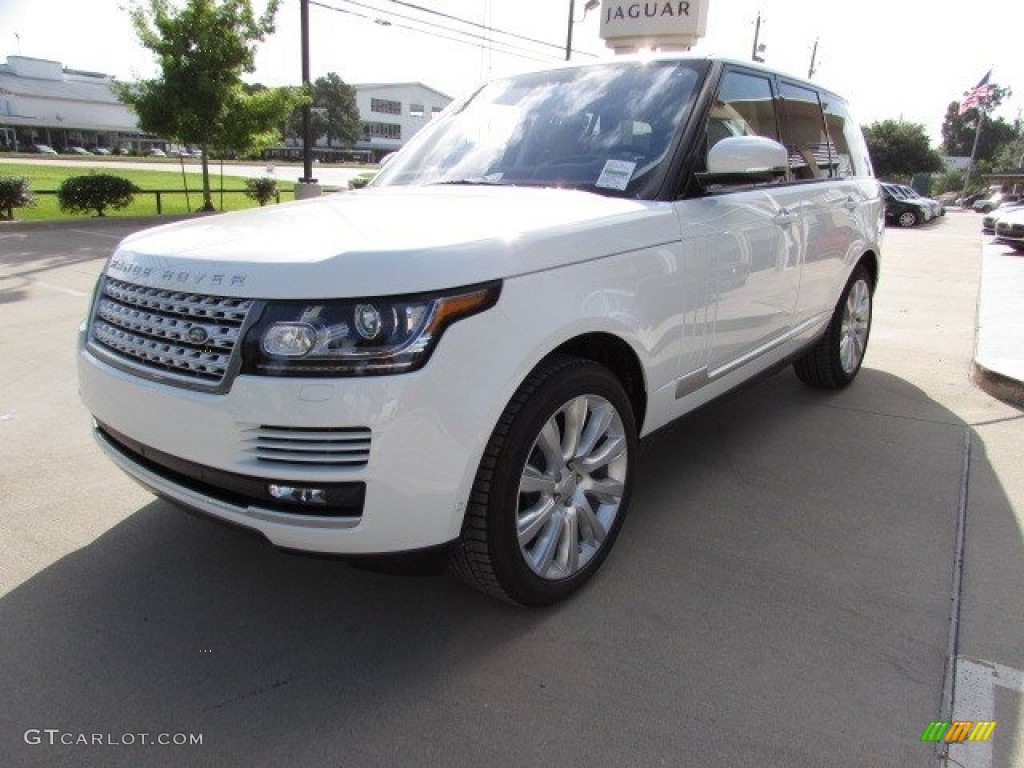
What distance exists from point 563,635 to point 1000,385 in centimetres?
426

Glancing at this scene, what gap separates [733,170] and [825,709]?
6.13 ft

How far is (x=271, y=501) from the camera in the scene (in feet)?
6.50

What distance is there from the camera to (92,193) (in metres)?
14.9

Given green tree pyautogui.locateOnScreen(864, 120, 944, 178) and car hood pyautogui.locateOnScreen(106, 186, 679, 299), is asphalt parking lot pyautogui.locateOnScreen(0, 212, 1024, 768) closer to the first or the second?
car hood pyautogui.locateOnScreen(106, 186, 679, 299)

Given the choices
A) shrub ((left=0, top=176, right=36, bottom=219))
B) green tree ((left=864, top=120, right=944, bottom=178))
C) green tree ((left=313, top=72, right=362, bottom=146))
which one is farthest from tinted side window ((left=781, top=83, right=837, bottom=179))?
green tree ((left=313, top=72, right=362, bottom=146))

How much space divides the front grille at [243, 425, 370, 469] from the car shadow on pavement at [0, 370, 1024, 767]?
1.14 feet

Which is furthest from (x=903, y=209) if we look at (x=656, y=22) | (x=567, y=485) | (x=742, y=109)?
(x=567, y=485)

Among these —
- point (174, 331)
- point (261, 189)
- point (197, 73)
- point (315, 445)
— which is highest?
point (197, 73)

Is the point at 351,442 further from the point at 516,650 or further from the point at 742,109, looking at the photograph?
the point at 742,109

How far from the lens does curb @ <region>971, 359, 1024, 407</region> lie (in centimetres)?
491

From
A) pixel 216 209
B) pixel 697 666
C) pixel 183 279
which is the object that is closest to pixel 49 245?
pixel 216 209

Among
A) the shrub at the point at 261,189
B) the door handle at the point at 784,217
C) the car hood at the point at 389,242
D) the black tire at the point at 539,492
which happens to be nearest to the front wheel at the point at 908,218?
the shrub at the point at 261,189

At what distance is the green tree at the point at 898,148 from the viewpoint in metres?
56.7

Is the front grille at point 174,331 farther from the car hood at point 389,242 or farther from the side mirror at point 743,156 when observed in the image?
the side mirror at point 743,156
